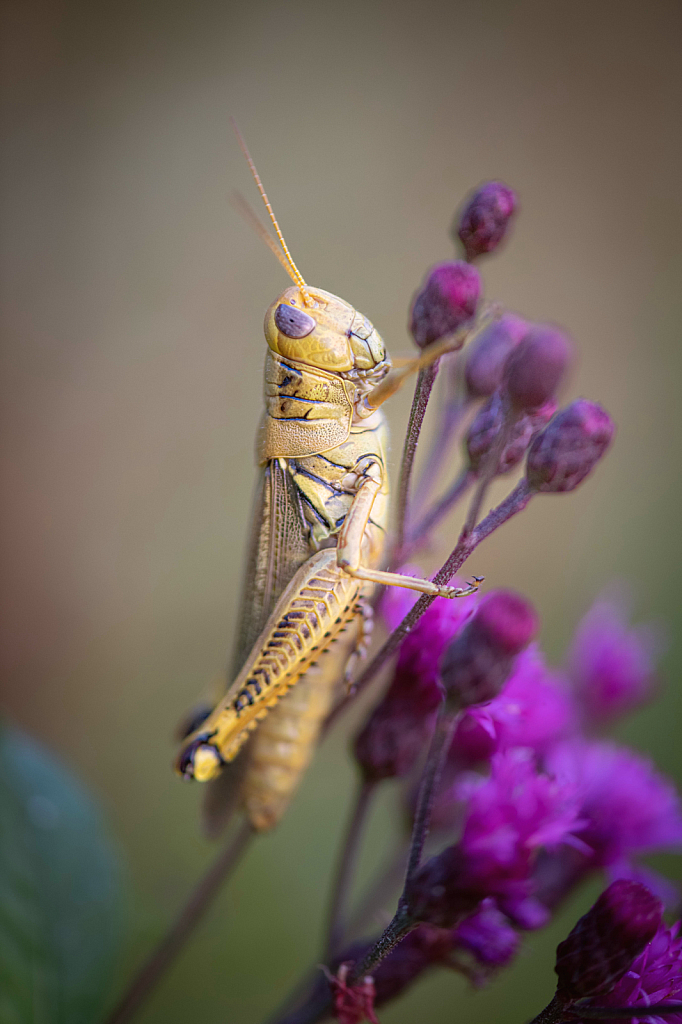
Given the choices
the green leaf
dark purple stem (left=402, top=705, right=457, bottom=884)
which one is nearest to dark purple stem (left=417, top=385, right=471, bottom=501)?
dark purple stem (left=402, top=705, right=457, bottom=884)

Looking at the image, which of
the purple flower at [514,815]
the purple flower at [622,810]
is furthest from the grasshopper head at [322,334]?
the purple flower at [622,810]

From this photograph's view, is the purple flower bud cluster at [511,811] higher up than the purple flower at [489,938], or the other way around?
the purple flower bud cluster at [511,811]

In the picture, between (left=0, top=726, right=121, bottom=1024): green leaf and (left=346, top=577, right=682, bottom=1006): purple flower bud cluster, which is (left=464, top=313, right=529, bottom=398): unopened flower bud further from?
(left=0, top=726, right=121, bottom=1024): green leaf

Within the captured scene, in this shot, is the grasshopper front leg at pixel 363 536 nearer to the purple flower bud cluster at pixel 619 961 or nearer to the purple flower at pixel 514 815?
the purple flower at pixel 514 815

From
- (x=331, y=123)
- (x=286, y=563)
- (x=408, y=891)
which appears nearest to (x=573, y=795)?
(x=408, y=891)

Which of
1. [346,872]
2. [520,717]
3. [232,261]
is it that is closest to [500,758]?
[520,717]

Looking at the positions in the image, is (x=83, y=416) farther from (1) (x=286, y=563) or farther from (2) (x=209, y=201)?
(1) (x=286, y=563)
